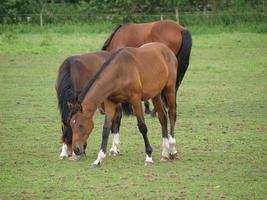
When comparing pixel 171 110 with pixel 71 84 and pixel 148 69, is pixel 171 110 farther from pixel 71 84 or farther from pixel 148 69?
pixel 71 84

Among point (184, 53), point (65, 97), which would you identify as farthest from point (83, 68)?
point (184, 53)

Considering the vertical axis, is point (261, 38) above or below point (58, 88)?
below

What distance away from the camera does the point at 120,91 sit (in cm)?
1056

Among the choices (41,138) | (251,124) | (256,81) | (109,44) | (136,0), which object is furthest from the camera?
(136,0)

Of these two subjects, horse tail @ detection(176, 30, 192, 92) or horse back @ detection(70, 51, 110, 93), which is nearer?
horse back @ detection(70, 51, 110, 93)

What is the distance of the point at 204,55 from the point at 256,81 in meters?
6.62

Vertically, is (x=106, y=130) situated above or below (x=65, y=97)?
below

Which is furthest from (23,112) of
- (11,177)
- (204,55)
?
(204,55)

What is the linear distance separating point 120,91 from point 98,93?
0.32m

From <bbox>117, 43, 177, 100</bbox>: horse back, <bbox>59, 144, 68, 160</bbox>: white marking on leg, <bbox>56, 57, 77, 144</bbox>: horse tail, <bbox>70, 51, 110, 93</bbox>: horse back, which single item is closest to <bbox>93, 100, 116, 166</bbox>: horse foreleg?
<bbox>117, 43, 177, 100</bbox>: horse back

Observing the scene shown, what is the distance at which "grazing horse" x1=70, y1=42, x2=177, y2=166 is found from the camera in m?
10.5

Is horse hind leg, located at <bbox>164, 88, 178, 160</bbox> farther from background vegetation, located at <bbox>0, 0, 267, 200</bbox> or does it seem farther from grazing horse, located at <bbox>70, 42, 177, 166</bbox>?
background vegetation, located at <bbox>0, 0, 267, 200</bbox>

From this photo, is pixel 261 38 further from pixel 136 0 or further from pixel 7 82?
pixel 7 82

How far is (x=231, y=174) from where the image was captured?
32.4ft
